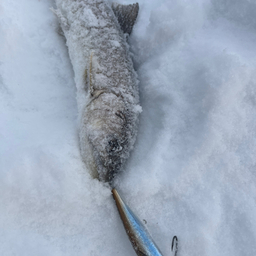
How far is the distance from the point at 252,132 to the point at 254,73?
0.69 metres

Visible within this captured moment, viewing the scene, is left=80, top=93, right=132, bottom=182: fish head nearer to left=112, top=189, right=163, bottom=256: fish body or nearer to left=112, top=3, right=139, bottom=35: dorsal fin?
left=112, top=189, right=163, bottom=256: fish body

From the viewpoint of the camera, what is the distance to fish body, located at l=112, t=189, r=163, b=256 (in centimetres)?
187

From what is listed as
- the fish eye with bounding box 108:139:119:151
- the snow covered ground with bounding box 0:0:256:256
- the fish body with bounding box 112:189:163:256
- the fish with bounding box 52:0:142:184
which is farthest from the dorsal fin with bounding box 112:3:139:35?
the fish body with bounding box 112:189:163:256

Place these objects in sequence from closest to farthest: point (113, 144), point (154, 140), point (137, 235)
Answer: point (137, 235) < point (113, 144) < point (154, 140)

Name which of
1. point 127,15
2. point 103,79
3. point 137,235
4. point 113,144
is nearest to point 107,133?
point 113,144

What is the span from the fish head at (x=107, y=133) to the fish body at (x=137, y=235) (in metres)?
0.38

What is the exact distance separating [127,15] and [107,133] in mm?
1903

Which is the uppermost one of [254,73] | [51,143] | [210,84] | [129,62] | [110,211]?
[254,73]

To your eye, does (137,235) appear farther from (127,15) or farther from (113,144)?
(127,15)

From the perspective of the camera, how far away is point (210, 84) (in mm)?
2645

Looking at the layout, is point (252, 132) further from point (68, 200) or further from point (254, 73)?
point (68, 200)

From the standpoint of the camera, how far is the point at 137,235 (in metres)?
1.93

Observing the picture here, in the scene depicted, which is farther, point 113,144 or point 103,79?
point 103,79

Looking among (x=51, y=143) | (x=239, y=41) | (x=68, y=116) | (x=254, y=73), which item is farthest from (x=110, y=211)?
(x=239, y=41)
